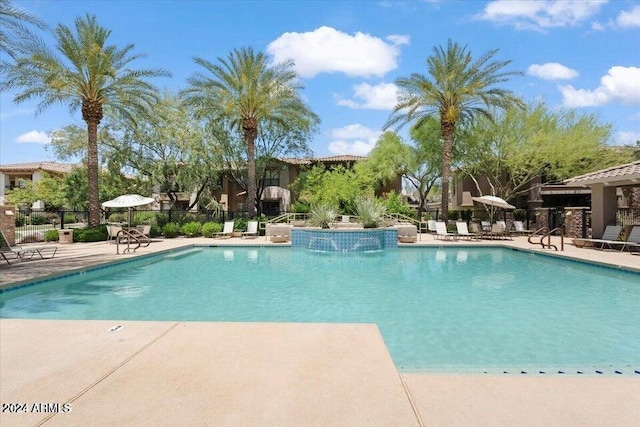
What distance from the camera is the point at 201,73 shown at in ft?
74.8

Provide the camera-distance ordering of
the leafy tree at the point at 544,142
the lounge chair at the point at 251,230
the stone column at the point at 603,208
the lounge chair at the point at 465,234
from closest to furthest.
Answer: the stone column at the point at 603,208, the lounge chair at the point at 465,234, the lounge chair at the point at 251,230, the leafy tree at the point at 544,142

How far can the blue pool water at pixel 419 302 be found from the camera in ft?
16.5

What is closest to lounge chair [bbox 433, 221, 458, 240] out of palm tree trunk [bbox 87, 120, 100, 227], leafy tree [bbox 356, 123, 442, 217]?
leafy tree [bbox 356, 123, 442, 217]

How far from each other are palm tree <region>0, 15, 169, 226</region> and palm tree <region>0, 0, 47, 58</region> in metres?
4.41

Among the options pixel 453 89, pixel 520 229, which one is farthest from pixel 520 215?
pixel 453 89

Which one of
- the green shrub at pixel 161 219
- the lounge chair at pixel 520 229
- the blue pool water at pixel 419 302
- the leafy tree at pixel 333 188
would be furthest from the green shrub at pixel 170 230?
the lounge chair at pixel 520 229

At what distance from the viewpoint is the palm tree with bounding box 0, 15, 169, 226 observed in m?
17.7

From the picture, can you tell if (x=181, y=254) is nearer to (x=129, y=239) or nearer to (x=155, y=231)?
(x=129, y=239)

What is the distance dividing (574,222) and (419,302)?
16.9 metres

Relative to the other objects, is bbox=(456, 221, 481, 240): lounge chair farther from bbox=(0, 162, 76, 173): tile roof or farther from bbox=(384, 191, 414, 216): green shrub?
bbox=(0, 162, 76, 173): tile roof

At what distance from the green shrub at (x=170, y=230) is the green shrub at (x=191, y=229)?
1.30 feet

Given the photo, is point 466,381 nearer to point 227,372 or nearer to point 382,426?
point 382,426

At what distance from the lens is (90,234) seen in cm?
1945

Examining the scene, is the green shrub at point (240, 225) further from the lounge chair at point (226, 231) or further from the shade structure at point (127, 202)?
the shade structure at point (127, 202)
